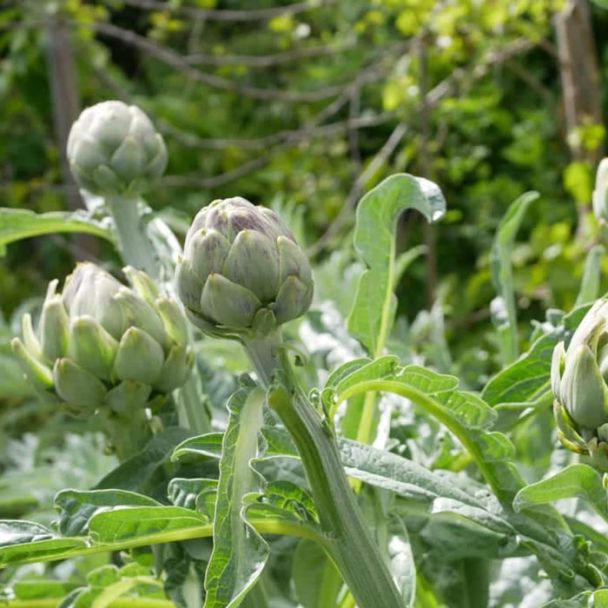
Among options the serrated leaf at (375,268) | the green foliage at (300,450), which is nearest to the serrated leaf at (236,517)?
the green foliage at (300,450)

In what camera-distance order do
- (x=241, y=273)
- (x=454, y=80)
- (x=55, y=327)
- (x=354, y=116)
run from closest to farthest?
(x=241, y=273)
(x=55, y=327)
(x=454, y=80)
(x=354, y=116)

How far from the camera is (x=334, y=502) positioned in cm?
34

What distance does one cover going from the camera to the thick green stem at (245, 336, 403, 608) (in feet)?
1.11

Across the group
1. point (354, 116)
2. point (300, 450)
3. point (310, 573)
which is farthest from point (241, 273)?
point (354, 116)

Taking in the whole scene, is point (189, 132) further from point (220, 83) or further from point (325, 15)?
point (220, 83)

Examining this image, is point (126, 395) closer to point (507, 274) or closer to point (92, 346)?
point (92, 346)

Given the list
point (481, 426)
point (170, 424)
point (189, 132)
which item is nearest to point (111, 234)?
point (170, 424)

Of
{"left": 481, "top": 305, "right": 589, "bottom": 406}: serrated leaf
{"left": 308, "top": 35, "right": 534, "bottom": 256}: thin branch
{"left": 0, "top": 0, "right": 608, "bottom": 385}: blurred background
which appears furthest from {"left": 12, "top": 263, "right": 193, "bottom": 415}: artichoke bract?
{"left": 308, "top": 35, "right": 534, "bottom": 256}: thin branch

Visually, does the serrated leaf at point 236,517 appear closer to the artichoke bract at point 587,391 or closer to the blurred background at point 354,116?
the artichoke bract at point 587,391

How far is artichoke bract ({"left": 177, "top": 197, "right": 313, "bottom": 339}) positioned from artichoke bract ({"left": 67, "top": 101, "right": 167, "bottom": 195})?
0.19 metres

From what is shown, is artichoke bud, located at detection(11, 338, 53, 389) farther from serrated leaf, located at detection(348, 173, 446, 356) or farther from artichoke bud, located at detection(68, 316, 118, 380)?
serrated leaf, located at detection(348, 173, 446, 356)

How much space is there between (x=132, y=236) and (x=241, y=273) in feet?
0.65

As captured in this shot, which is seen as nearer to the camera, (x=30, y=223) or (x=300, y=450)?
(x=300, y=450)

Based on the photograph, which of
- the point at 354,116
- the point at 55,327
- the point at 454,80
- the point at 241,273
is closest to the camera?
the point at 241,273
